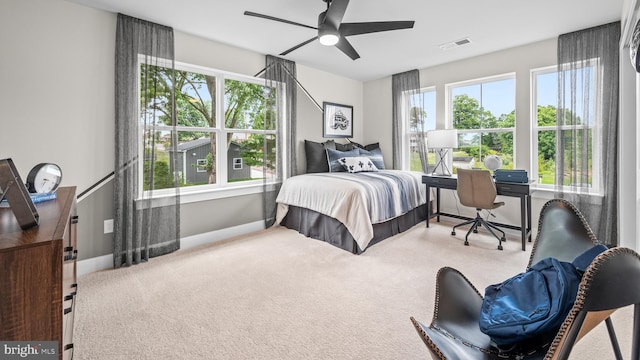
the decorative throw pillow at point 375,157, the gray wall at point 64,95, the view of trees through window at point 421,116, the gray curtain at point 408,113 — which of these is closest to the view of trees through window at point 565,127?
the view of trees through window at point 421,116

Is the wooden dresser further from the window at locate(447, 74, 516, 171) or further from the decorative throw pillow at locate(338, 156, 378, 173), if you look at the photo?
the window at locate(447, 74, 516, 171)

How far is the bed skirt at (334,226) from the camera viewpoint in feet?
10.8

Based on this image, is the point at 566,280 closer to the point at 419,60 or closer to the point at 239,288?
the point at 239,288

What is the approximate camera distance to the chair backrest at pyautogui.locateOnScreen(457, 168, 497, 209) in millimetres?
3316

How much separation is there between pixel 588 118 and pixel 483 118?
1.20m

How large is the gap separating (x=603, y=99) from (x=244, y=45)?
415 cm

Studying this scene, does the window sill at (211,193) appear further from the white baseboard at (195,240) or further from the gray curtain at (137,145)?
the white baseboard at (195,240)

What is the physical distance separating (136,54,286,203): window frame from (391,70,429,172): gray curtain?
2.06 metres

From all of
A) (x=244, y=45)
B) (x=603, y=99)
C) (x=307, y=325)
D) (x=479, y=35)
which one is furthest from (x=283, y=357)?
(x=603, y=99)

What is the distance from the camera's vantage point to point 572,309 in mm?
777

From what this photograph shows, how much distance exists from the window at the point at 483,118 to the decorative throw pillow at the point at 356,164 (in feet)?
4.62

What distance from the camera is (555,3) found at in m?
2.64

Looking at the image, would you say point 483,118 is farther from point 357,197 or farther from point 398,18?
point 357,197

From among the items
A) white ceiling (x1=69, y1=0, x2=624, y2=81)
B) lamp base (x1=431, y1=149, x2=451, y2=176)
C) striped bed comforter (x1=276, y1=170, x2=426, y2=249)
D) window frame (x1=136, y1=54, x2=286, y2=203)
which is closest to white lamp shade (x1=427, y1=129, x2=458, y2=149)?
lamp base (x1=431, y1=149, x2=451, y2=176)
